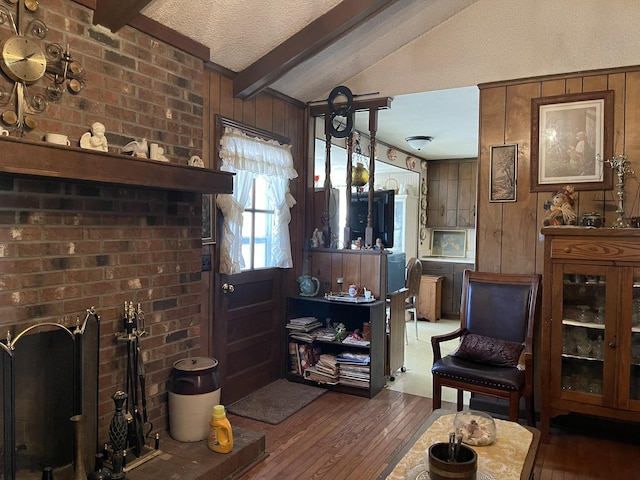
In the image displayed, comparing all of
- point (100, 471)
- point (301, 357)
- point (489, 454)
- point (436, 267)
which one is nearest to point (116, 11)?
point (100, 471)

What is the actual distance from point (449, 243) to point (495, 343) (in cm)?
458

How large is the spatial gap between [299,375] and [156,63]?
2543 mm

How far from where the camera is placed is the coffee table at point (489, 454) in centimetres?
169

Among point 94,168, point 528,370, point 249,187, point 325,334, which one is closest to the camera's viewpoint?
point 94,168

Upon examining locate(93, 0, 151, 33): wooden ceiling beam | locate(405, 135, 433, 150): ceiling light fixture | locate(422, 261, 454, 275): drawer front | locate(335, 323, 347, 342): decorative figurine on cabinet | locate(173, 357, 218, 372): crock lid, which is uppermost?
locate(405, 135, 433, 150): ceiling light fixture

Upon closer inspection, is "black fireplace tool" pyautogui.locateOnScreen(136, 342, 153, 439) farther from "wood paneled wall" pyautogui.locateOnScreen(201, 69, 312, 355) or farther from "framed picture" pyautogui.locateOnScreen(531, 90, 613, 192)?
"framed picture" pyautogui.locateOnScreen(531, 90, 613, 192)

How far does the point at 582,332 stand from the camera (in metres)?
2.94

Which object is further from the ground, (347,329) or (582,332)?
(582,332)

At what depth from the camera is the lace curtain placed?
3295 mm

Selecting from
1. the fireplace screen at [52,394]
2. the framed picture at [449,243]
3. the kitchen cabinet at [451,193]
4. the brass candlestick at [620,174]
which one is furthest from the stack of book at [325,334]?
the framed picture at [449,243]

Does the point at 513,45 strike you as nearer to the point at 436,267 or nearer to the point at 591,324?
the point at 591,324

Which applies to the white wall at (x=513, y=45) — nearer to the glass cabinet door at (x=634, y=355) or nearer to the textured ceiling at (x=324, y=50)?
the textured ceiling at (x=324, y=50)

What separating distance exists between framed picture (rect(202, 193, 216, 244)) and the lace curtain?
2.7 inches

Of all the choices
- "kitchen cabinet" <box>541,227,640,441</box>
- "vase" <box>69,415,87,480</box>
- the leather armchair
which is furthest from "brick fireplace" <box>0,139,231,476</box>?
"kitchen cabinet" <box>541,227,640,441</box>
